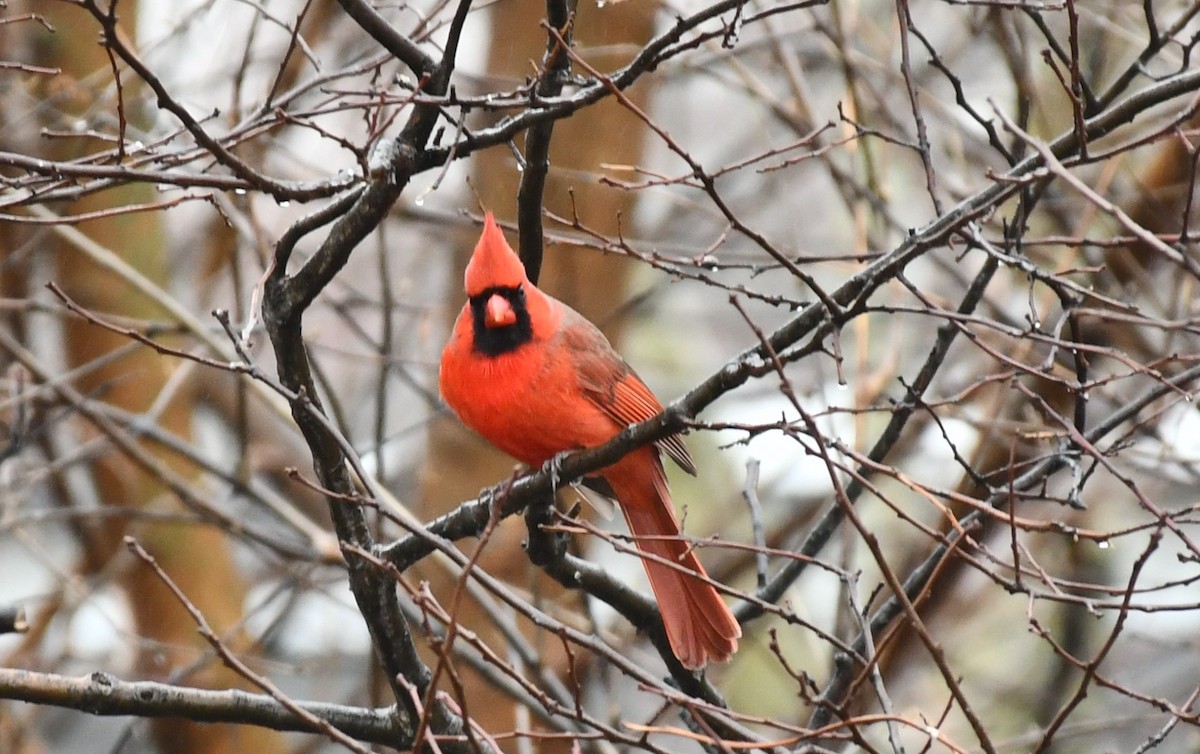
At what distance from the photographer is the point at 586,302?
583 cm

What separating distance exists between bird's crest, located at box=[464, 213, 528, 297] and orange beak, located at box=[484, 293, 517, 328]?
37 mm

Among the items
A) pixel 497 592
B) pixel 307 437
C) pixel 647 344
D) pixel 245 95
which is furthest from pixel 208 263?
pixel 497 592

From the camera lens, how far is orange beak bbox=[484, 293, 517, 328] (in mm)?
3221

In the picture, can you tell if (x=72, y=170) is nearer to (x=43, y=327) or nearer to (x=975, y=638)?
(x=43, y=327)

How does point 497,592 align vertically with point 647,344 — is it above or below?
below

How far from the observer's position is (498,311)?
323cm

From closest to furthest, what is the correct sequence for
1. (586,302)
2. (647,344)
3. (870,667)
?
(870,667)
(586,302)
(647,344)

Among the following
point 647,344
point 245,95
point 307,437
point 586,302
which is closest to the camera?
point 307,437

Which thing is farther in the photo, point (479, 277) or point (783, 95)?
point (783, 95)

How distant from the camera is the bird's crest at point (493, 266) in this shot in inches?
120

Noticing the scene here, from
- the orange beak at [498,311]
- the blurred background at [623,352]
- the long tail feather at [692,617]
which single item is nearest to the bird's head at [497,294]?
the orange beak at [498,311]

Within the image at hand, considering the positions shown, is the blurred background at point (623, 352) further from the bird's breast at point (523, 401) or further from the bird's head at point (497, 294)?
the bird's breast at point (523, 401)

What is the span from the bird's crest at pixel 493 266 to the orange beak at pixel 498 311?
0.04 metres

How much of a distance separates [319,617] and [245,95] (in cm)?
290
